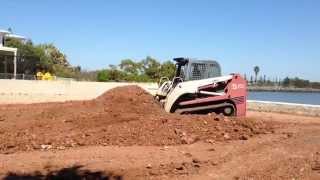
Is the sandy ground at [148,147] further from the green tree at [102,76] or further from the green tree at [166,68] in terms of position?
the green tree at [166,68]

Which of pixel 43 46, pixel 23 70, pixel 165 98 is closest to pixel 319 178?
pixel 165 98

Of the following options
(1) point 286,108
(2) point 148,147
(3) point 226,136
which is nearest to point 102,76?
(1) point 286,108

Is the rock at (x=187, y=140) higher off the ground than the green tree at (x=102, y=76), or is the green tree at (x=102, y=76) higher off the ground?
the green tree at (x=102, y=76)

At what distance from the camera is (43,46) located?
70.8m

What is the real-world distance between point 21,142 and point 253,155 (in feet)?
16.0

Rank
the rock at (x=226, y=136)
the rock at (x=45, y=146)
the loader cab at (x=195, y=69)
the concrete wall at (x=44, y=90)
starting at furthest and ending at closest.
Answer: the concrete wall at (x=44, y=90) < the loader cab at (x=195, y=69) < the rock at (x=226, y=136) < the rock at (x=45, y=146)

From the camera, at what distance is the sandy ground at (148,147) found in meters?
9.47

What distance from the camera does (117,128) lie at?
40.4 ft

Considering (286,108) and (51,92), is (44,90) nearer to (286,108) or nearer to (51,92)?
(51,92)

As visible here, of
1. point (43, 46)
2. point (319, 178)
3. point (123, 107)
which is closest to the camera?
point (319, 178)

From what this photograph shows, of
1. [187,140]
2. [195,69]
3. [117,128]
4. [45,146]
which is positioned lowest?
[45,146]

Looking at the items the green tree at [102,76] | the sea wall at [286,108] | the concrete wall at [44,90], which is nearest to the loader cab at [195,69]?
the sea wall at [286,108]

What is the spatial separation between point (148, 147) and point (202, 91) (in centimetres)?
648

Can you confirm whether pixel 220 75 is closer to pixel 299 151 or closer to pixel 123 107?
pixel 123 107
